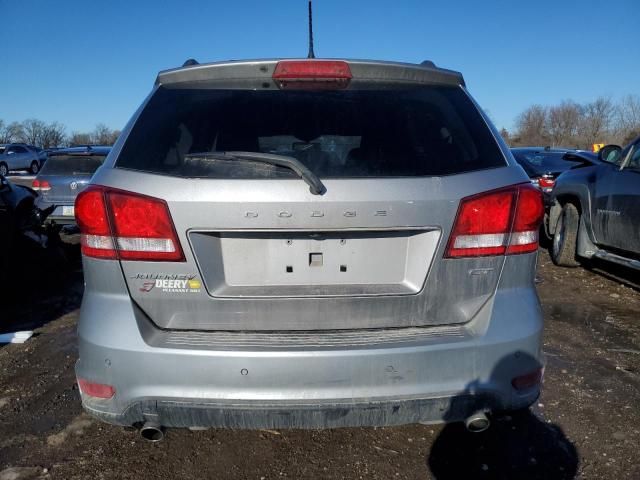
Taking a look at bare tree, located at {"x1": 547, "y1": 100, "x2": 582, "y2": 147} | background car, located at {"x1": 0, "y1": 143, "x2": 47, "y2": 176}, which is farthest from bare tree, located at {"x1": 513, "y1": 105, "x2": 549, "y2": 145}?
background car, located at {"x1": 0, "y1": 143, "x2": 47, "y2": 176}

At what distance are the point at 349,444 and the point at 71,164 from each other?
823 centimetres

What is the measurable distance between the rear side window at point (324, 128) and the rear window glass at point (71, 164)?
7648mm

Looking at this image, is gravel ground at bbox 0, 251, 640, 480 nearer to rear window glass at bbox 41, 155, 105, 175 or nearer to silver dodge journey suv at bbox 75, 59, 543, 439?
silver dodge journey suv at bbox 75, 59, 543, 439

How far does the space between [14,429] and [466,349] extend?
2536 millimetres

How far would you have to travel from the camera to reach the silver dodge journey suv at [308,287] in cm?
194

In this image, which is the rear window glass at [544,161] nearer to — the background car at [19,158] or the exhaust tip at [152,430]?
the exhaust tip at [152,430]

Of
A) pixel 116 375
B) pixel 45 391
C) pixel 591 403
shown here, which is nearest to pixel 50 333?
pixel 45 391

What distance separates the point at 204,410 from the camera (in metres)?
1.95

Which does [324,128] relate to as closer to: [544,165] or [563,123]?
[544,165]

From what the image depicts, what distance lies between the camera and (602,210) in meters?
5.91

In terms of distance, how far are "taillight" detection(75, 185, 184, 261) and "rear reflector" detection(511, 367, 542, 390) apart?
142 cm

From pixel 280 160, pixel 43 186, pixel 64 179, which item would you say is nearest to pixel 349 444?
pixel 280 160

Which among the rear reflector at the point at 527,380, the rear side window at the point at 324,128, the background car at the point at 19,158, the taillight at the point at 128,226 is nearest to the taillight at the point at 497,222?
the rear side window at the point at 324,128

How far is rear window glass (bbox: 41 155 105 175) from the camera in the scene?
9.14 metres
